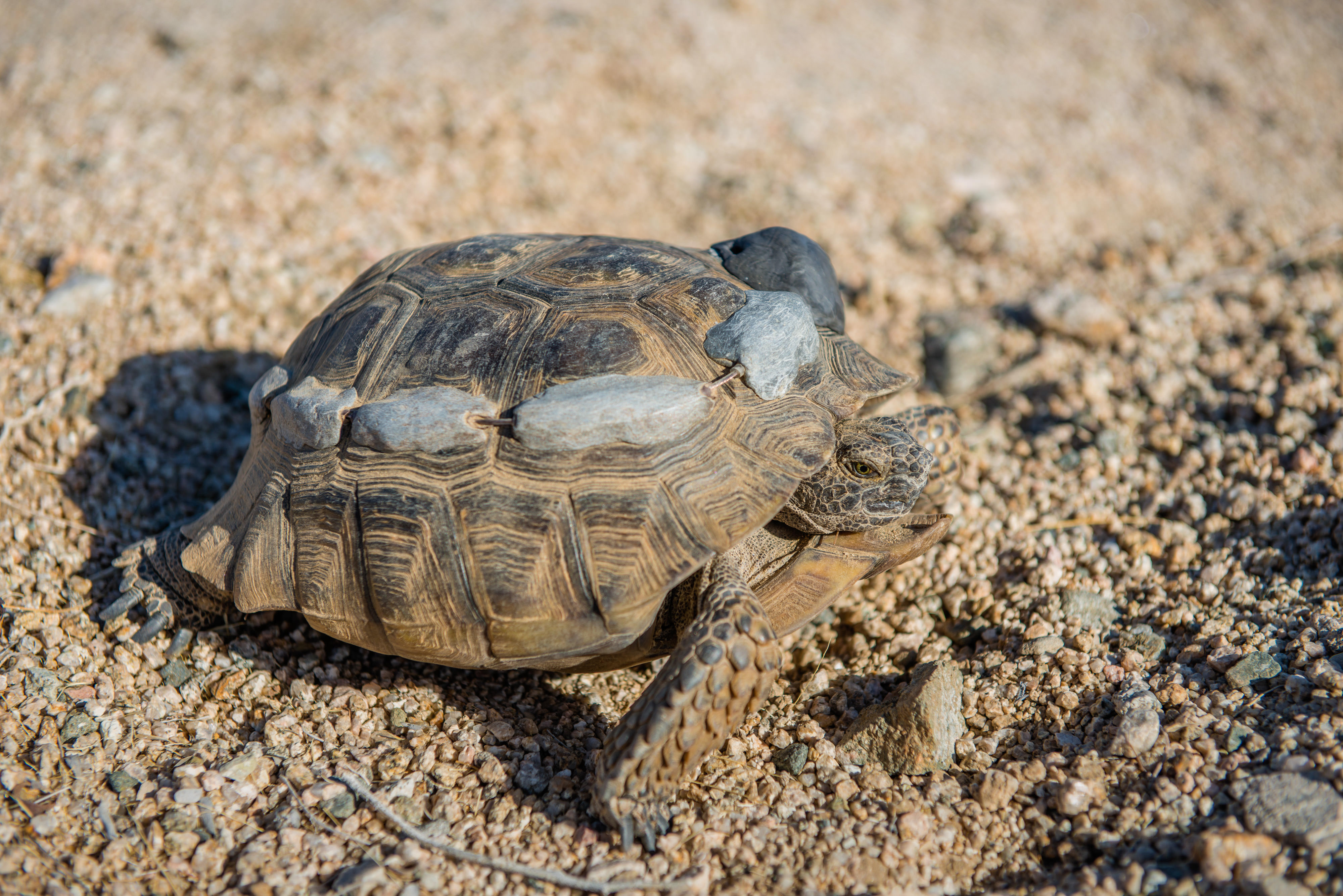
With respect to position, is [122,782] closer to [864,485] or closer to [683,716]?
[683,716]

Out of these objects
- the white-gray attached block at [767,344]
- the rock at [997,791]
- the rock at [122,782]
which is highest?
the white-gray attached block at [767,344]

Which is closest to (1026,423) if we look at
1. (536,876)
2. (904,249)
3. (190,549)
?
(904,249)

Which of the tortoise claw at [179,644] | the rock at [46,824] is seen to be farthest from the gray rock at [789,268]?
the rock at [46,824]

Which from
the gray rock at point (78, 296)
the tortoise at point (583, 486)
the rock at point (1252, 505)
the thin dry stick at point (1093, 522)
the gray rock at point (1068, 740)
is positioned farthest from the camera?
the gray rock at point (78, 296)

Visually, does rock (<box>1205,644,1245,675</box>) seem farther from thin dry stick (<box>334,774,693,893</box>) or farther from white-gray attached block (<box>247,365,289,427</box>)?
white-gray attached block (<box>247,365,289,427</box>)

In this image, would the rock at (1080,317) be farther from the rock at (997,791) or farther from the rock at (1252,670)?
the rock at (997,791)

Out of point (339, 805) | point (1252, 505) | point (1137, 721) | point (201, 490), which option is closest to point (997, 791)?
point (1137, 721)

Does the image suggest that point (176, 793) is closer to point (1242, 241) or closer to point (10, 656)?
point (10, 656)
